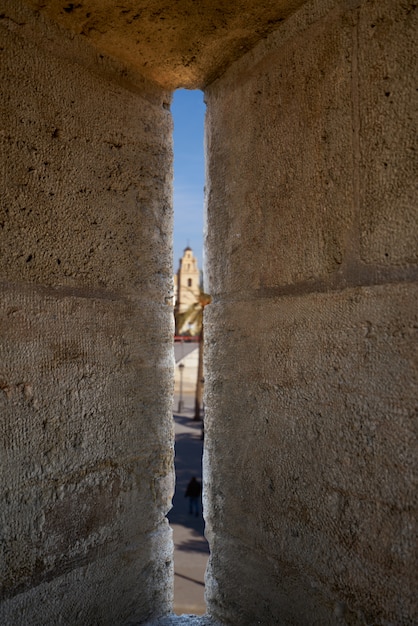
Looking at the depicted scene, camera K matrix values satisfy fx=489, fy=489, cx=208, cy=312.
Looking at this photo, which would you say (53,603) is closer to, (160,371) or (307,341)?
(160,371)

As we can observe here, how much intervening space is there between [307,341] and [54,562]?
2.88 ft

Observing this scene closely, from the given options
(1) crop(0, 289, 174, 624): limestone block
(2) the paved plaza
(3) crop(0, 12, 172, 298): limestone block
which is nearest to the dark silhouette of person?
(2) the paved plaza

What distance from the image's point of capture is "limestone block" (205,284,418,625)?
3.47 feet

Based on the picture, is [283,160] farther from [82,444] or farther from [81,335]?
[82,444]

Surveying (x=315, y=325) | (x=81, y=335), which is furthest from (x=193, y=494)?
(x=315, y=325)

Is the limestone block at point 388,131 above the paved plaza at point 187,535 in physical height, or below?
above

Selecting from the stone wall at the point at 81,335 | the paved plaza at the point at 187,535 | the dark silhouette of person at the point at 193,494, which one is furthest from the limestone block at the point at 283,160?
the dark silhouette of person at the point at 193,494

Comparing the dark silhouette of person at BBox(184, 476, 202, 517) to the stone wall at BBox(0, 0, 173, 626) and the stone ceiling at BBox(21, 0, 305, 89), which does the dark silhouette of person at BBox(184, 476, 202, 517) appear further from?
the stone ceiling at BBox(21, 0, 305, 89)

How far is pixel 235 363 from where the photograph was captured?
1503 millimetres

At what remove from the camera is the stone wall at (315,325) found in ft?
3.49

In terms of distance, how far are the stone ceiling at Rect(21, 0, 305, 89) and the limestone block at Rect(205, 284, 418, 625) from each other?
2.55 feet

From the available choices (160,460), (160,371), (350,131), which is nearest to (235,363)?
(160,371)

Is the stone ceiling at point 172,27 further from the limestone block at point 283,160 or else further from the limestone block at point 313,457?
the limestone block at point 313,457

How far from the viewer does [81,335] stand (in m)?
1.36
